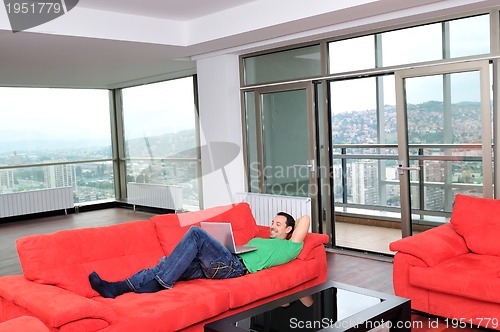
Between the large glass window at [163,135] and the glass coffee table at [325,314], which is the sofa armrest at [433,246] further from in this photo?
the large glass window at [163,135]

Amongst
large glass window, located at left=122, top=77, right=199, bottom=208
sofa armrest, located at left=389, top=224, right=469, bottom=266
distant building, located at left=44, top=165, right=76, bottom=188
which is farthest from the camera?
distant building, located at left=44, top=165, right=76, bottom=188

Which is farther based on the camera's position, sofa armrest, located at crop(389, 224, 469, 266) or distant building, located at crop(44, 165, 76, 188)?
distant building, located at crop(44, 165, 76, 188)

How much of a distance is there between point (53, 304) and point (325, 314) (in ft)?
4.91

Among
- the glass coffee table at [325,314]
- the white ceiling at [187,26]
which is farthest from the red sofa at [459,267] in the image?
the white ceiling at [187,26]

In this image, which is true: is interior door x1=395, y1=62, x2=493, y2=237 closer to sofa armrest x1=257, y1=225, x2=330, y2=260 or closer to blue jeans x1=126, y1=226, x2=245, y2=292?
sofa armrest x1=257, y1=225, x2=330, y2=260

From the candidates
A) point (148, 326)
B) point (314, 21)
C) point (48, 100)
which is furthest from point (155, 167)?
point (148, 326)

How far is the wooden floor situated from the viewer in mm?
4464

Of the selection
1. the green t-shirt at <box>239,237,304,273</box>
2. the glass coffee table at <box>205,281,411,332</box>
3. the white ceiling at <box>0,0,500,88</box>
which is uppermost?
the white ceiling at <box>0,0,500,88</box>

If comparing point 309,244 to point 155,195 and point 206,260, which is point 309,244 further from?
point 155,195

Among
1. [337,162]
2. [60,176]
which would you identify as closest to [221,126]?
[337,162]

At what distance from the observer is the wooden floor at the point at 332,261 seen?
4464mm

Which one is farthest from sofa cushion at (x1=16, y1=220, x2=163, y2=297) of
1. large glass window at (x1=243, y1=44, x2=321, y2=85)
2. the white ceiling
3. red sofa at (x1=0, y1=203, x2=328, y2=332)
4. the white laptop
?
large glass window at (x1=243, y1=44, x2=321, y2=85)

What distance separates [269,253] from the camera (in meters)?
3.93

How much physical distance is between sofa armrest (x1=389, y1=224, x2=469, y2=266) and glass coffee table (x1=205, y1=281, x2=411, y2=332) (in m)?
0.76
